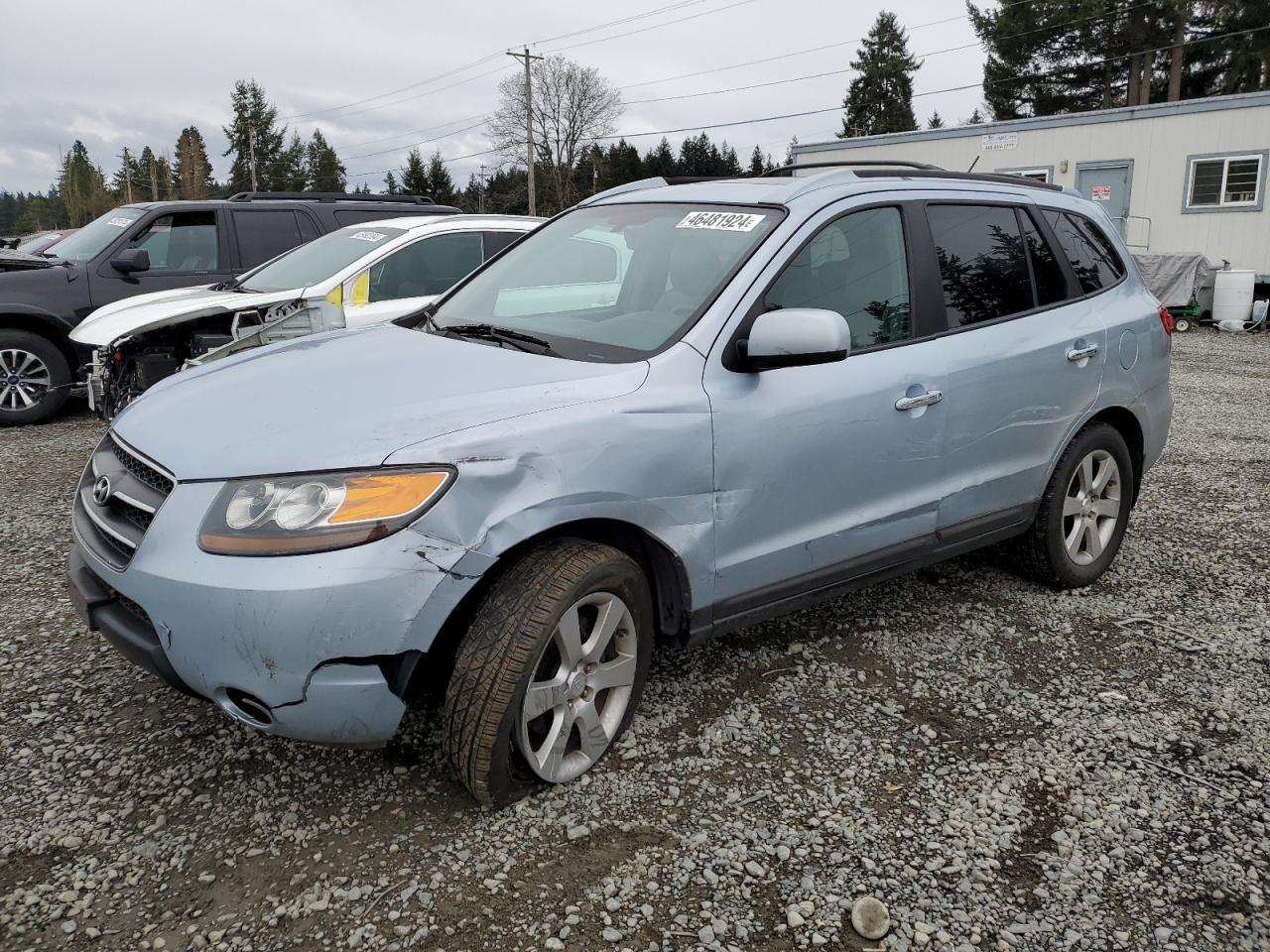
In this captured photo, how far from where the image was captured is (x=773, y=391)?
3.01 metres

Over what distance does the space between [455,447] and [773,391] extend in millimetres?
1076

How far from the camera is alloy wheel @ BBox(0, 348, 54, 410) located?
26.1 feet

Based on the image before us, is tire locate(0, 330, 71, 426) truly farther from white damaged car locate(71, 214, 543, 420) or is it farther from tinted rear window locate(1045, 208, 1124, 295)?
tinted rear window locate(1045, 208, 1124, 295)

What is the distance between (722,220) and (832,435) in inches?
34.0

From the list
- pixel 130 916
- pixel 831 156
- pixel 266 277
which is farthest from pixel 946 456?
pixel 831 156

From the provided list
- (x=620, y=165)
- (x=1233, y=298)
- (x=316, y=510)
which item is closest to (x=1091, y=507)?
(x=316, y=510)

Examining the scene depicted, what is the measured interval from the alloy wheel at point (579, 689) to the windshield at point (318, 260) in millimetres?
4867

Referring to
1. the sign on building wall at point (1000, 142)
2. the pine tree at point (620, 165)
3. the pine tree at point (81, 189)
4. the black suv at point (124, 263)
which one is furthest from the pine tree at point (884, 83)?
the pine tree at point (81, 189)

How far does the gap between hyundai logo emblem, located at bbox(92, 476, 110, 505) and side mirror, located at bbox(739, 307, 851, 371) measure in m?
1.88

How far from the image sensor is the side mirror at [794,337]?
111 inches

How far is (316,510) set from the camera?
7.64 feet

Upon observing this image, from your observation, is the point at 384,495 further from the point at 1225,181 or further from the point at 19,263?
the point at 1225,181

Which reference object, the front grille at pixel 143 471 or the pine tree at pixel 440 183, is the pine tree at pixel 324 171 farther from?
the front grille at pixel 143 471

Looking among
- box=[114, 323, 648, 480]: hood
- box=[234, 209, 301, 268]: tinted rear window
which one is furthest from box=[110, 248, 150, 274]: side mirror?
box=[114, 323, 648, 480]: hood
